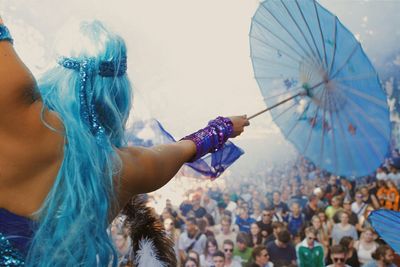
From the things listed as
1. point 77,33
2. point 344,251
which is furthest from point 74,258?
point 344,251

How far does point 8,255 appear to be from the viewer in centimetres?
111

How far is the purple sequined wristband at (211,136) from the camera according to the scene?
5.40 feet

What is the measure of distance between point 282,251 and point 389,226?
2.77m

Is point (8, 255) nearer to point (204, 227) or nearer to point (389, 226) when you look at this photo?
point (389, 226)

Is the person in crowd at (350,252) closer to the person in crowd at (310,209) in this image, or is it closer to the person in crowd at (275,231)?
the person in crowd at (275,231)

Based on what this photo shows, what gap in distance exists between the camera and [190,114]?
7.95 metres

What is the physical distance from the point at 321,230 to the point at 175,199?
2127mm

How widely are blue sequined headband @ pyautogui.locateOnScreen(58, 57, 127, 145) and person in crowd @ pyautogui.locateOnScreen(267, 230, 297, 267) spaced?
362 cm

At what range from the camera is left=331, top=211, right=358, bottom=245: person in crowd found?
4762mm

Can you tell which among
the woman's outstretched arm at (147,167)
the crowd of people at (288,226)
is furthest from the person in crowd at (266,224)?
the woman's outstretched arm at (147,167)

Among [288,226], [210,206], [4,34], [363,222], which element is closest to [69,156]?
[4,34]

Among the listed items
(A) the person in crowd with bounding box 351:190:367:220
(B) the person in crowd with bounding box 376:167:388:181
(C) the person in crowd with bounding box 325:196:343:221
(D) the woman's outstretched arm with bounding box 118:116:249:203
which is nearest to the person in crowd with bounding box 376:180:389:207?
(A) the person in crowd with bounding box 351:190:367:220

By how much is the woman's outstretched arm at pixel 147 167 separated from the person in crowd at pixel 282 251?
11.0ft

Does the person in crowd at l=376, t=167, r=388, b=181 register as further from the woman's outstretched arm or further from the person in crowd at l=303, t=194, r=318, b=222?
the woman's outstretched arm
